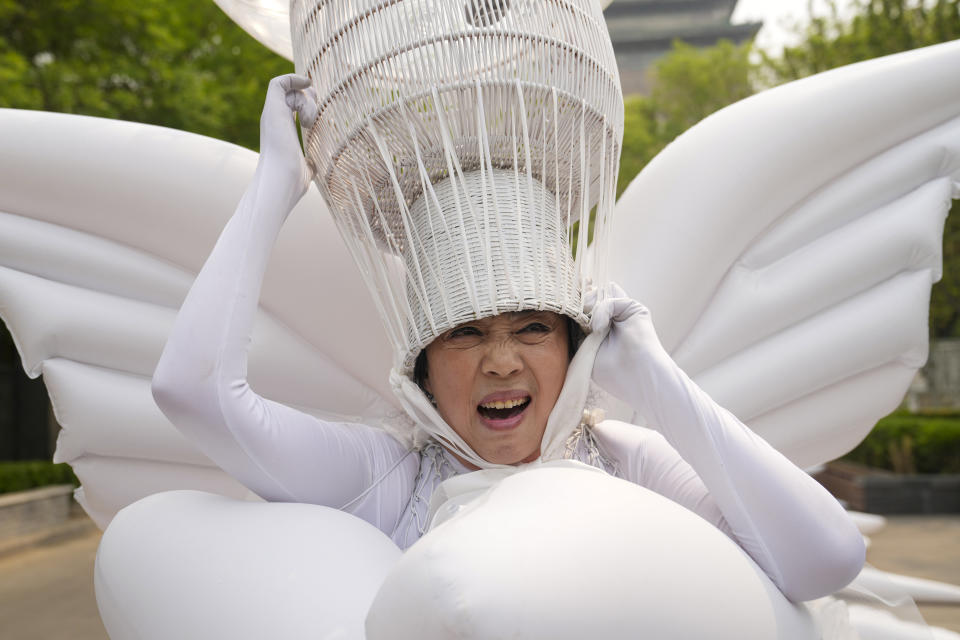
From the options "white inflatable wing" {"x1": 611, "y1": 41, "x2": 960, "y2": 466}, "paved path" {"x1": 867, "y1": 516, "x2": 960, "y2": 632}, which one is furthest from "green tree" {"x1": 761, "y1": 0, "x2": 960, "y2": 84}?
"white inflatable wing" {"x1": 611, "y1": 41, "x2": 960, "y2": 466}

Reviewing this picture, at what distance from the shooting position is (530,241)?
1.46m

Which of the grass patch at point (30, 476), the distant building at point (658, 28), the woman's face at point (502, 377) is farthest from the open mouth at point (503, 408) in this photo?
the distant building at point (658, 28)

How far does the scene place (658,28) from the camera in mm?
31828

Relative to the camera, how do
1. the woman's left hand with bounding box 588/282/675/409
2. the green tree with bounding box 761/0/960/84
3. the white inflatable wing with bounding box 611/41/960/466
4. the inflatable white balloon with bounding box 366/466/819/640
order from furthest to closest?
the green tree with bounding box 761/0/960/84 < the white inflatable wing with bounding box 611/41/960/466 < the woman's left hand with bounding box 588/282/675/409 < the inflatable white balloon with bounding box 366/466/819/640

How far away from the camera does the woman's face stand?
150cm

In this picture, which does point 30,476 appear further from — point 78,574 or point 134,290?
point 134,290

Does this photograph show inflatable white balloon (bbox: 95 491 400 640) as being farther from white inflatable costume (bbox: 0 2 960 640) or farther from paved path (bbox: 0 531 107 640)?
paved path (bbox: 0 531 107 640)

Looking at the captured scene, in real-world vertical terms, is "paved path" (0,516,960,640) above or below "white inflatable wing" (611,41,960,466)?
below

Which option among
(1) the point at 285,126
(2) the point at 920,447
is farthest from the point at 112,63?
(2) the point at 920,447

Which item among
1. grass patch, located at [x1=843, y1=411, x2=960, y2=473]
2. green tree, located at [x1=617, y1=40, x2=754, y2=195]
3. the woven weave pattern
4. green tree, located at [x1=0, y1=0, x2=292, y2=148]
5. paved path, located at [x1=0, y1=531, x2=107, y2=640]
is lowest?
grass patch, located at [x1=843, y1=411, x2=960, y2=473]

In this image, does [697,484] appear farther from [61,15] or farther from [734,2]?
[734,2]

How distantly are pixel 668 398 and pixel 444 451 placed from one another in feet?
1.71

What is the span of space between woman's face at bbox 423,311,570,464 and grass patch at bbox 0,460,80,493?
635cm

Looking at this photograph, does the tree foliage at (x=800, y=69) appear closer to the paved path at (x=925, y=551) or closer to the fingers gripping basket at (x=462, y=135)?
the paved path at (x=925, y=551)
